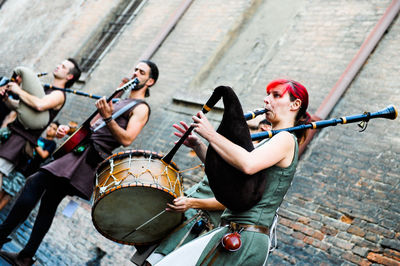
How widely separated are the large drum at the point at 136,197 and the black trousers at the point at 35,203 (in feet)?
3.34

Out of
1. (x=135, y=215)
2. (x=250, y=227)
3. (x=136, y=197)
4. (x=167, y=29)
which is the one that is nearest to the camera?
(x=250, y=227)

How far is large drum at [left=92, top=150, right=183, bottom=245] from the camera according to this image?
309cm

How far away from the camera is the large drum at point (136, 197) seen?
3.09 m

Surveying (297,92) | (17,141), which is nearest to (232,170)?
(297,92)

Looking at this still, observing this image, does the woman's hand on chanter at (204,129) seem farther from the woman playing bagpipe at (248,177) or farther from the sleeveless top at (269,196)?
the sleeveless top at (269,196)

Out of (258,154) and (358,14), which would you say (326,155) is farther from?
(258,154)

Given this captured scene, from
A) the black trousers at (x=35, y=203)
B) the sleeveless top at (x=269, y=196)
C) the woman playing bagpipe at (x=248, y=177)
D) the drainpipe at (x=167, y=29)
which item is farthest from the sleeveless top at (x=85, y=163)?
the drainpipe at (x=167, y=29)

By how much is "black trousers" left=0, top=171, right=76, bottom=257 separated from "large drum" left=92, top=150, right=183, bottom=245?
102 centimetres

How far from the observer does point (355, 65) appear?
490 centimetres

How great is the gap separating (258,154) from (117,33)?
771 centimetres

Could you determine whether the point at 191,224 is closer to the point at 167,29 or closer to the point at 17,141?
the point at 17,141

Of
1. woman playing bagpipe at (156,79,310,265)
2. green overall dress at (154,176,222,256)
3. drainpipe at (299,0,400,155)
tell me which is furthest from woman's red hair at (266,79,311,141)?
drainpipe at (299,0,400,155)

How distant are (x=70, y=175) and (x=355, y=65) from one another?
3217mm

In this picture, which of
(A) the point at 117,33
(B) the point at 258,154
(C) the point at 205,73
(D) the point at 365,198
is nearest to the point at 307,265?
(D) the point at 365,198
